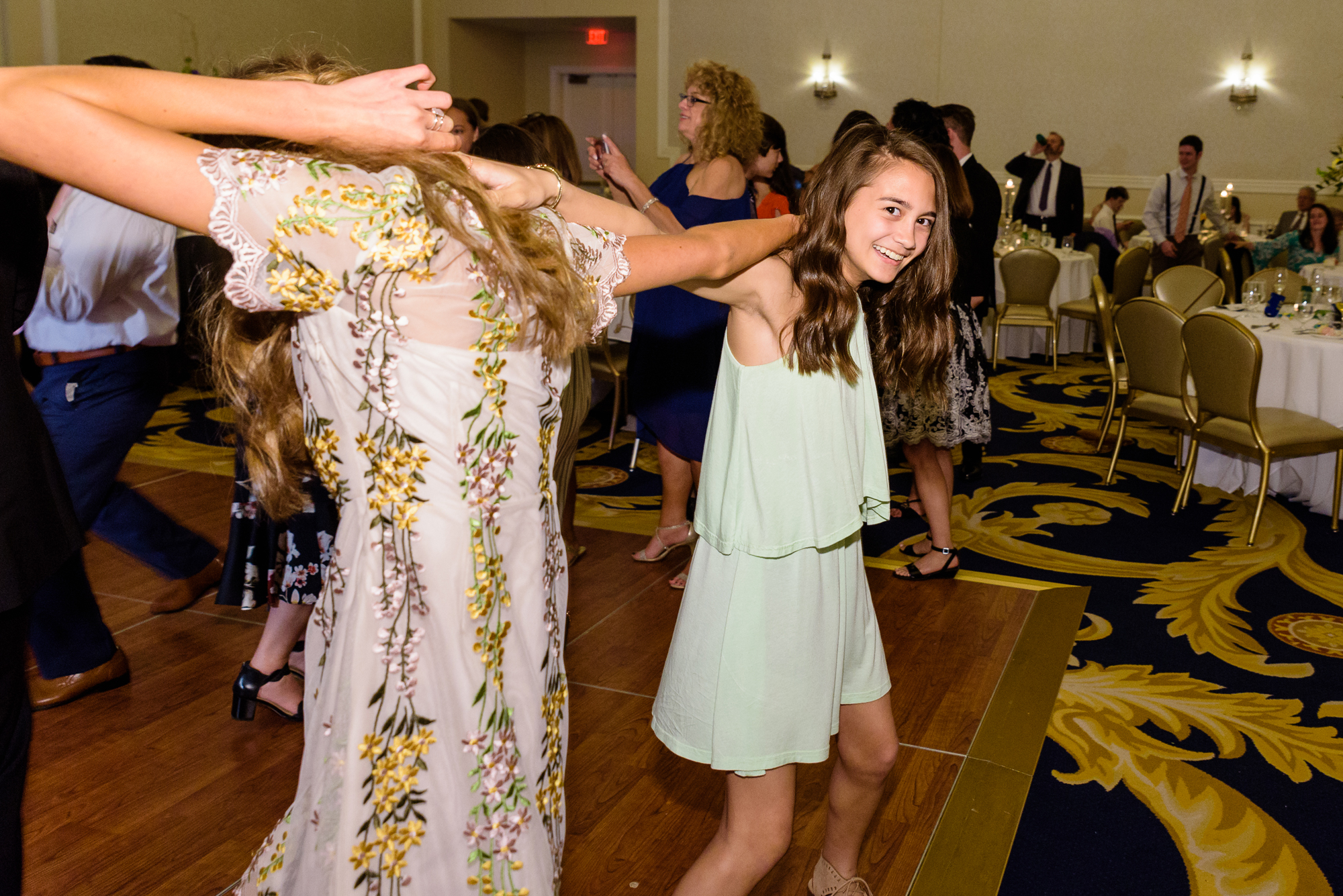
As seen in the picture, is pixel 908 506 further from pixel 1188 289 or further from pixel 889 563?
pixel 1188 289

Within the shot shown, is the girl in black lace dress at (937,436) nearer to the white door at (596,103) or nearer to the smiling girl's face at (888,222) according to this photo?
the smiling girl's face at (888,222)

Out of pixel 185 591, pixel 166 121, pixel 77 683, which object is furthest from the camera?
pixel 185 591

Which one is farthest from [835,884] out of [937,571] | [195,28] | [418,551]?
[195,28]

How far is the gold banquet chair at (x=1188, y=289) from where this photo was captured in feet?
20.8

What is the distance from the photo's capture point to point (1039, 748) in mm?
2809

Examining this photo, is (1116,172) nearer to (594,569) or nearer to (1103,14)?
(1103,14)

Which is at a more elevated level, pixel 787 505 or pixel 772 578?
pixel 787 505

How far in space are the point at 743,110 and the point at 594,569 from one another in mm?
1844

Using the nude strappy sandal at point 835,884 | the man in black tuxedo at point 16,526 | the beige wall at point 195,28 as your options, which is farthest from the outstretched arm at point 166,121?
the beige wall at point 195,28

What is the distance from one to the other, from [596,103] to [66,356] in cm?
1326

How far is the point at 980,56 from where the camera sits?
1162 cm

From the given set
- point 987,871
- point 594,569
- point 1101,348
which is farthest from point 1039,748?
point 1101,348

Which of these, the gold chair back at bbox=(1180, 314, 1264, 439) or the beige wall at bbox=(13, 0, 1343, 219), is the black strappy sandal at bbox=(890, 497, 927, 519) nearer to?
the gold chair back at bbox=(1180, 314, 1264, 439)

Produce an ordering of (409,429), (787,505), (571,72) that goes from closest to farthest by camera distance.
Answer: (409,429) → (787,505) → (571,72)
